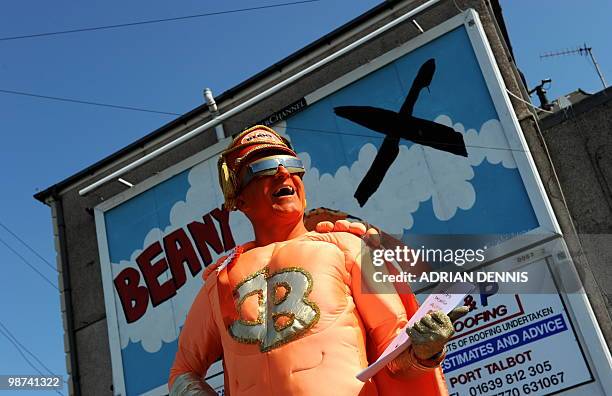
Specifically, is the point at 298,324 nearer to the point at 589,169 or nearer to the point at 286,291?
the point at 286,291

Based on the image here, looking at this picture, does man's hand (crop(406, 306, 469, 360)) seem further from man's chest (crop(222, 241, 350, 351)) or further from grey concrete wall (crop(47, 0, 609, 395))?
grey concrete wall (crop(47, 0, 609, 395))

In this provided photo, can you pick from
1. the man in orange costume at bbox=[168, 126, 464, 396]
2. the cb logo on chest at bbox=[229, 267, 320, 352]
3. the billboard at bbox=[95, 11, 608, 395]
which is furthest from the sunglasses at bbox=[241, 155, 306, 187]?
the billboard at bbox=[95, 11, 608, 395]

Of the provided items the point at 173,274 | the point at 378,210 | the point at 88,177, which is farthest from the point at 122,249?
the point at 378,210

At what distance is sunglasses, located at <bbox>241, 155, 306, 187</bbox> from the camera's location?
4062 millimetres

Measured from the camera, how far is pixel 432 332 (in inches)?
123

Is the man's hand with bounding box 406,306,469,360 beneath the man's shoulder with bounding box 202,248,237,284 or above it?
beneath

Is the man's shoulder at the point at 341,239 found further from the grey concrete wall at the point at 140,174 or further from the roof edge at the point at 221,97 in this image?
the roof edge at the point at 221,97

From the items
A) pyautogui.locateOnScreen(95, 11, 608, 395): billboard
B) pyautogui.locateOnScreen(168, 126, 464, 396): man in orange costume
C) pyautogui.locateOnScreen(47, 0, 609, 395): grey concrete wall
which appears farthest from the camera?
pyautogui.locateOnScreen(47, 0, 609, 395): grey concrete wall

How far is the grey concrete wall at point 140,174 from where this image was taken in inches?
352

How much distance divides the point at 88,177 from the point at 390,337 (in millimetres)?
9470

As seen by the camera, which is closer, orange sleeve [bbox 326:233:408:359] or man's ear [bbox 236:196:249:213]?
orange sleeve [bbox 326:233:408:359]

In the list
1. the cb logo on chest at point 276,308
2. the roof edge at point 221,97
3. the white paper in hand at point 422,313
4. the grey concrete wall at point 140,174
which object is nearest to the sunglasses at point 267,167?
the cb logo on chest at point 276,308

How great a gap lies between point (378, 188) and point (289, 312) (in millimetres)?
5166

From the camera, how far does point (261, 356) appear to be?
11.7 ft
